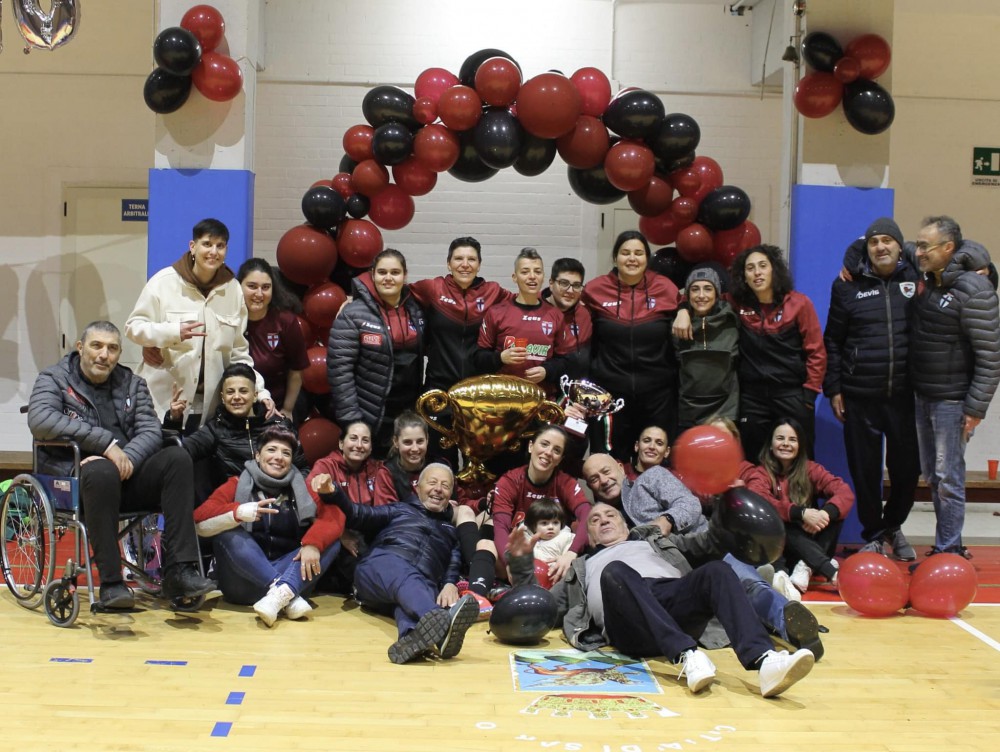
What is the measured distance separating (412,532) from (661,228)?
2.47 metres

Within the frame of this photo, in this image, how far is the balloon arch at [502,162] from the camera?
6047 millimetres

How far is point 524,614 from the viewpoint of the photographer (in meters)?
4.38

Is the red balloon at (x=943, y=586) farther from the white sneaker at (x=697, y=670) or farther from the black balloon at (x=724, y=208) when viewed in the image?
the black balloon at (x=724, y=208)

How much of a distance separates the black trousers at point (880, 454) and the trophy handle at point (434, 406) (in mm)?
2204

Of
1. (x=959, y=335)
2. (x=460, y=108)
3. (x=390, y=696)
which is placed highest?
(x=460, y=108)

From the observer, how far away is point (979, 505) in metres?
8.16

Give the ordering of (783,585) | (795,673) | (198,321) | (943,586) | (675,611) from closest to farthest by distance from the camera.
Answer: (795,673) → (675,611) → (943,586) → (783,585) → (198,321)

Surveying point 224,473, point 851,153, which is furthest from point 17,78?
point 851,153

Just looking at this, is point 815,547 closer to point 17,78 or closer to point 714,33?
point 714,33

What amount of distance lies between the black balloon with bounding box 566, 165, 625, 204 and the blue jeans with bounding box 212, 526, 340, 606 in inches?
104

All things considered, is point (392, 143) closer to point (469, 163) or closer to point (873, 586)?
point (469, 163)

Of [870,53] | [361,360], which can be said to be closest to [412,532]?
[361,360]

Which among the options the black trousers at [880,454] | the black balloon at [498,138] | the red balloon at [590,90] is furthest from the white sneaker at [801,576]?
the red balloon at [590,90]

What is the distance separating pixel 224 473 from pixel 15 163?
16.3 feet
